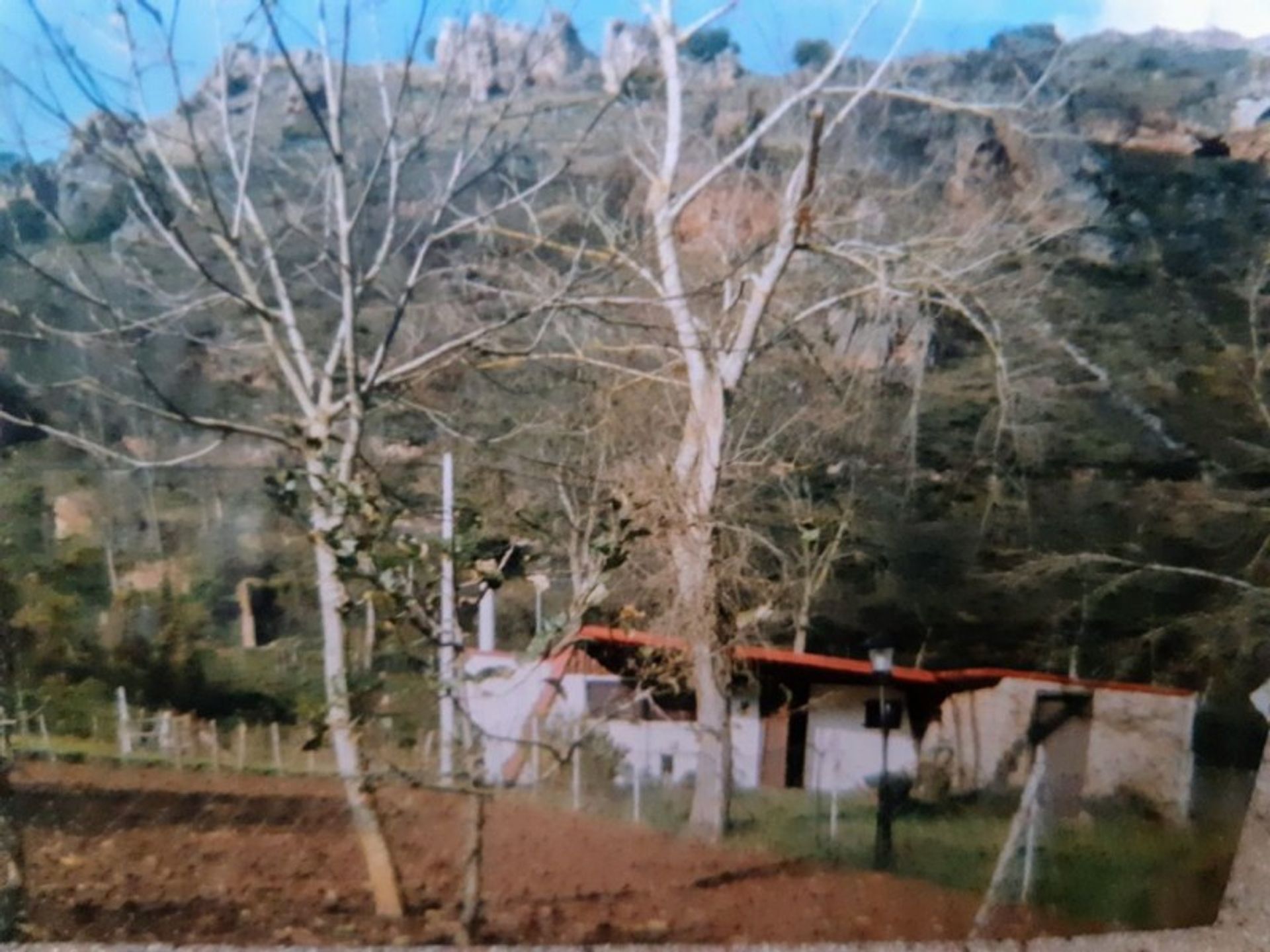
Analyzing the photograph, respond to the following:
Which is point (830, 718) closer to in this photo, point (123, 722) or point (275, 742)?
point (275, 742)

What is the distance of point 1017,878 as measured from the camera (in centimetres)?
147

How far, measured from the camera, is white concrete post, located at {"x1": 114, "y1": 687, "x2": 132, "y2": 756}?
1358 millimetres

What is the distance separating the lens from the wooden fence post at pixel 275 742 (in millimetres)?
1344

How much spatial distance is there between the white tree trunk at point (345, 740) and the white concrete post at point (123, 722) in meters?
0.26

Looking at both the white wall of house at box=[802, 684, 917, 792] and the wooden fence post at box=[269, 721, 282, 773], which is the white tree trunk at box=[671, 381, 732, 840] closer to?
the white wall of house at box=[802, 684, 917, 792]

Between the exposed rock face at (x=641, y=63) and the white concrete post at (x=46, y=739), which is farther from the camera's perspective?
the white concrete post at (x=46, y=739)

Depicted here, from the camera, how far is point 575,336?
1.30 metres

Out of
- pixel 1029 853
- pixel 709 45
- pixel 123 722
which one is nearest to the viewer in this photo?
pixel 709 45

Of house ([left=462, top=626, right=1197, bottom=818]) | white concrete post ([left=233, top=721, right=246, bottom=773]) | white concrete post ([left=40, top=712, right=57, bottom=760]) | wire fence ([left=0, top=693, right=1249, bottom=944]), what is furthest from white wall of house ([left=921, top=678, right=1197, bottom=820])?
white concrete post ([left=40, top=712, right=57, bottom=760])

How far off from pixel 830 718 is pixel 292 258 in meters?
0.88

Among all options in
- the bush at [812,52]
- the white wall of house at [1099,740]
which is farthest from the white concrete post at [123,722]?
the bush at [812,52]

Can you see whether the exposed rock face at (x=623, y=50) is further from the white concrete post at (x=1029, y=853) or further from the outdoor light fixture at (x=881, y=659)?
the white concrete post at (x=1029, y=853)

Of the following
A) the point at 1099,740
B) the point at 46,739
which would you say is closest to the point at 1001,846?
the point at 1099,740

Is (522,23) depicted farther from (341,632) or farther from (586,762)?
(586,762)
